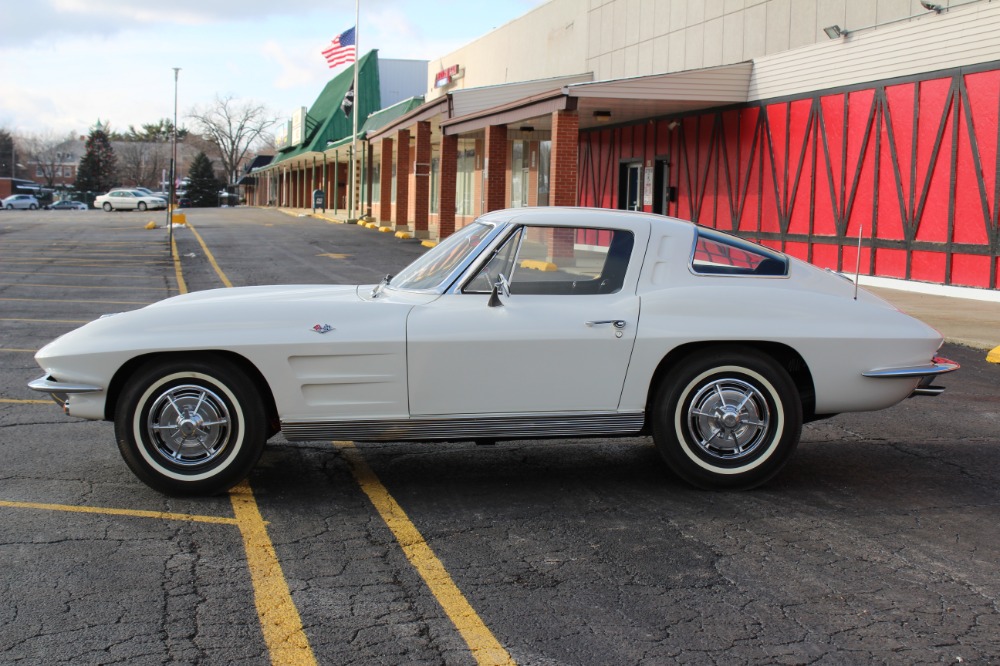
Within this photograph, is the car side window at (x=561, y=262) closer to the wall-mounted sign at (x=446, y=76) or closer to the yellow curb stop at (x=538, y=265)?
the yellow curb stop at (x=538, y=265)

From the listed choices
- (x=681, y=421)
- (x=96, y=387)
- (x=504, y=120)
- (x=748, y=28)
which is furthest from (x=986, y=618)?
(x=504, y=120)

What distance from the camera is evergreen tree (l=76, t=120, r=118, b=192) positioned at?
385ft

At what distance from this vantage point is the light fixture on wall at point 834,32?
1936 centimetres

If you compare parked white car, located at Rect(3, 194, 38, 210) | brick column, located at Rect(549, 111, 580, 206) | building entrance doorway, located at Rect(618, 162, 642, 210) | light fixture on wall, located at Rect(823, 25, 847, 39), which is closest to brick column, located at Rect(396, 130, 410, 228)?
building entrance doorway, located at Rect(618, 162, 642, 210)

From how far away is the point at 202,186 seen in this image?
10781cm

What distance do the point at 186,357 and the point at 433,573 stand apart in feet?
6.12

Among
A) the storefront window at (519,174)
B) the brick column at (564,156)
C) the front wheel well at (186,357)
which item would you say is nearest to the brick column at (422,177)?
the storefront window at (519,174)

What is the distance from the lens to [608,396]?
18.4 ft

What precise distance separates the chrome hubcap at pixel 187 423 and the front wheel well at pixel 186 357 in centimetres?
17

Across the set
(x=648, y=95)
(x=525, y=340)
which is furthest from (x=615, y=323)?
(x=648, y=95)

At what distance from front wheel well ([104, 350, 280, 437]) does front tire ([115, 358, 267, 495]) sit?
0.04 meters

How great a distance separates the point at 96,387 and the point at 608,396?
104 inches

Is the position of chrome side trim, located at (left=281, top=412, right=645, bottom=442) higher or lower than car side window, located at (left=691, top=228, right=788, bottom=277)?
lower

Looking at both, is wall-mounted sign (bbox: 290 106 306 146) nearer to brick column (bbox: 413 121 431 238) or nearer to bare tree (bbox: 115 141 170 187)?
brick column (bbox: 413 121 431 238)
